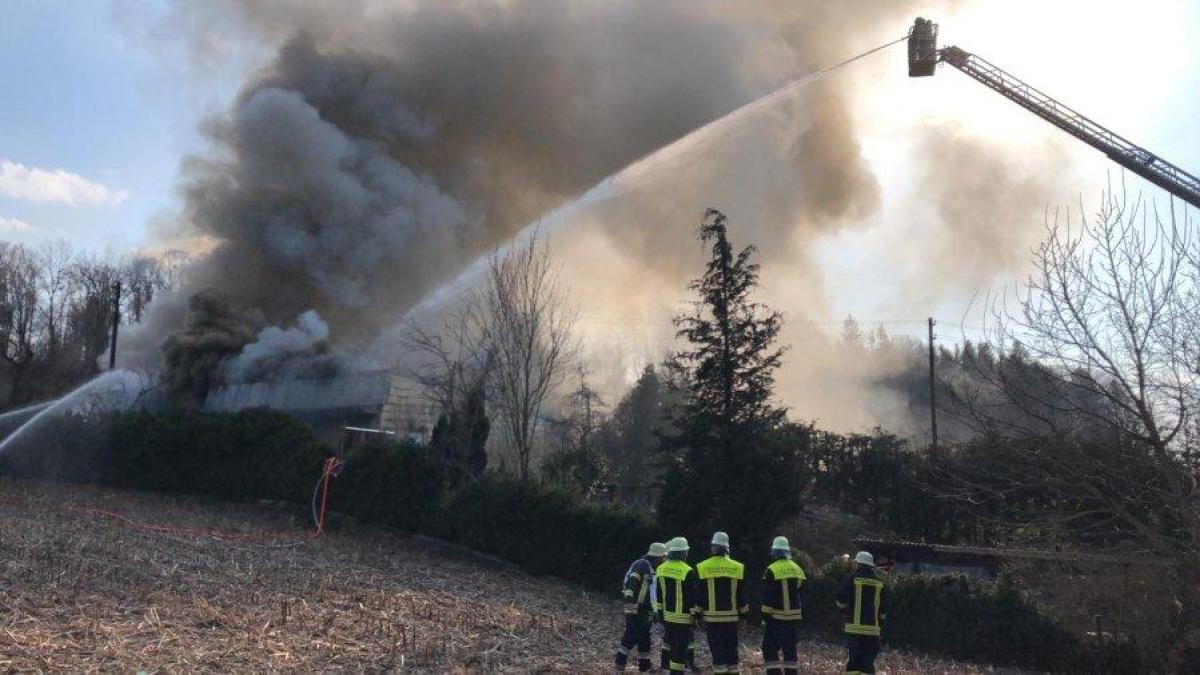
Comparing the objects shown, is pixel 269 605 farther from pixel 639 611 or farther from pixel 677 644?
pixel 677 644

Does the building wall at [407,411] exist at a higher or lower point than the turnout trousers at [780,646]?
higher

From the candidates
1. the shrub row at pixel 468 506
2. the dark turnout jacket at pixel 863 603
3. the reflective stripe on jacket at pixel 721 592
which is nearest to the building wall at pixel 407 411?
the shrub row at pixel 468 506

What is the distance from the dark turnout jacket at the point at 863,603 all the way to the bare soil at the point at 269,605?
2.43 meters

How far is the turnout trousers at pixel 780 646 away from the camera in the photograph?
1125 centimetres

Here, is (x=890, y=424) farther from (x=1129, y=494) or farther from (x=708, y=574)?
(x=708, y=574)

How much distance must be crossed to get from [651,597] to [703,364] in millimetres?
10202

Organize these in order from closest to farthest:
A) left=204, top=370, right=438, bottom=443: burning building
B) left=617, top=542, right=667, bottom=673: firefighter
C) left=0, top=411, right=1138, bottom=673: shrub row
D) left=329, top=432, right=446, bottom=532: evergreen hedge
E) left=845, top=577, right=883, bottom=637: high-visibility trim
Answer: left=845, top=577, right=883, bottom=637: high-visibility trim, left=617, top=542, right=667, bottom=673: firefighter, left=0, top=411, right=1138, bottom=673: shrub row, left=329, top=432, right=446, bottom=532: evergreen hedge, left=204, top=370, right=438, bottom=443: burning building

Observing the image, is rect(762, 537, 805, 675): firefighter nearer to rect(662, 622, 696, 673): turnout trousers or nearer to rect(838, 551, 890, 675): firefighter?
rect(838, 551, 890, 675): firefighter

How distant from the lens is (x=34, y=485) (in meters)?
26.3

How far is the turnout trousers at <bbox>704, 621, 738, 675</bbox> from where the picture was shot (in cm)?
1080

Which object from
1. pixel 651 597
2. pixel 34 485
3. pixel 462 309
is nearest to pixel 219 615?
pixel 651 597

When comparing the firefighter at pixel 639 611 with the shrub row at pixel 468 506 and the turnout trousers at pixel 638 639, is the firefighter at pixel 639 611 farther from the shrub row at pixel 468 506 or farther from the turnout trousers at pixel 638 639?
the shrub row at pixel 468 506

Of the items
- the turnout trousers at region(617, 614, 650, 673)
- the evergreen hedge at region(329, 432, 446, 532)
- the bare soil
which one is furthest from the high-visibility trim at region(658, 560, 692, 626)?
the evergreen hedge at region(329, 432, 446, 532)

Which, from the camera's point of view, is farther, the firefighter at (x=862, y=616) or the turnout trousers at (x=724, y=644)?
the firefighter at (x=862, y=616)
